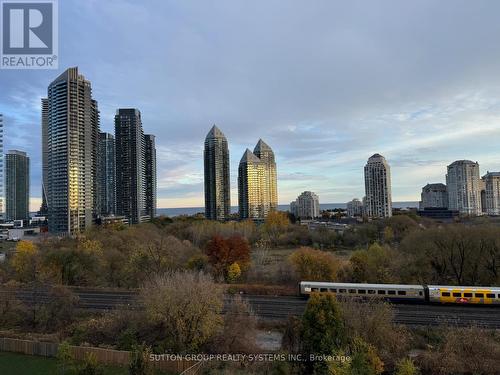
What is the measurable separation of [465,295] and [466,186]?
182 m

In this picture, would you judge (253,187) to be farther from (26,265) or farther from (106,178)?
(26,265)

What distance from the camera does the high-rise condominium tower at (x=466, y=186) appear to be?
192 metres

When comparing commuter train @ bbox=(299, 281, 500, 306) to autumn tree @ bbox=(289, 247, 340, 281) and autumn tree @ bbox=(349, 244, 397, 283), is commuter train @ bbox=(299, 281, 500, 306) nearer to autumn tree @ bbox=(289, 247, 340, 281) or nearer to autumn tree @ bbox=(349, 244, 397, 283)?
autumn tree @ bbox=(349, 244, 397, 283)

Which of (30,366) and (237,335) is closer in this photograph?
(30,366)

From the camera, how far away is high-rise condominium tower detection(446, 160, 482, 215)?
191875mm

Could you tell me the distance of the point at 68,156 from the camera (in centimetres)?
11350

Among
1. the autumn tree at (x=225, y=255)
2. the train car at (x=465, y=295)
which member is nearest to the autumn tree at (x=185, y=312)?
the train car at (x=465, y=295)

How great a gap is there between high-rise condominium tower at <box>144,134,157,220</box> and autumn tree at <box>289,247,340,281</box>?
435ft

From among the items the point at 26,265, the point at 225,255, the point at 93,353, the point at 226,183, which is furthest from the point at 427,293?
the point at 226,183

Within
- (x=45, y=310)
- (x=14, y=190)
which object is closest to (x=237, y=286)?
(x=45, y=310)

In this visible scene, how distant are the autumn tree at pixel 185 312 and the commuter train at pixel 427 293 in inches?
505

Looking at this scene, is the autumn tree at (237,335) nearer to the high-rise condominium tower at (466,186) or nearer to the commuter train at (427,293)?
the commuter train at (427,293)

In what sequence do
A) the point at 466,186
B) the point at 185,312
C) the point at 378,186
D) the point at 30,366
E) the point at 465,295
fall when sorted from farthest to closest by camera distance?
the point at 466,186
the point at 378,186
the point at 465,295
the point at 185,312
the point at 30,366

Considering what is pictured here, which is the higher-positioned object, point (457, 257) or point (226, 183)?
point (226, 183)
